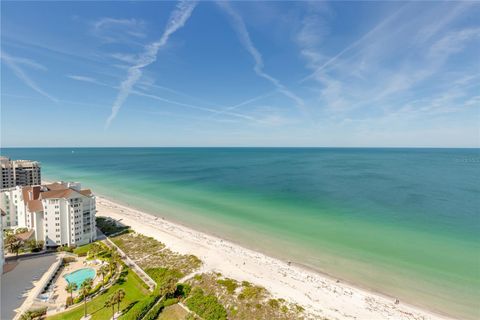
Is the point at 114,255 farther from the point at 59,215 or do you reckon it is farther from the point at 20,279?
the point at 59,215

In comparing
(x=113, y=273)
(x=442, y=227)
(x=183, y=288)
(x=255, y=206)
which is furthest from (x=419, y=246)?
(x=113, y=273)

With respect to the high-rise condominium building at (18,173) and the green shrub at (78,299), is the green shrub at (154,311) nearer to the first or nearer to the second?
the green shrub at (78,299)

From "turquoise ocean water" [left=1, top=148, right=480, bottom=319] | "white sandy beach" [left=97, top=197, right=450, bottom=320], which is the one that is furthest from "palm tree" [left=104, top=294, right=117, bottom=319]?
"turquoise ocean water" [left=1, top=148, right=480, bottom=319]

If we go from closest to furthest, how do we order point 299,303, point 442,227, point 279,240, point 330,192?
point 299,303 < point 279,240 < point 442,227 < point 330,192

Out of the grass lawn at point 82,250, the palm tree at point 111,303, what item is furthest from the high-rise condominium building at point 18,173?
the palm tree at point 111,303

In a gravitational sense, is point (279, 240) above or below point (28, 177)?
below

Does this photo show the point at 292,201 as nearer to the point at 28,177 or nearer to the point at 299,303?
the point at 299,303

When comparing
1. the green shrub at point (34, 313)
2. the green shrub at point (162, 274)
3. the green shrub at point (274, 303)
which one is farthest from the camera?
the green shrub at point (162, 274)
